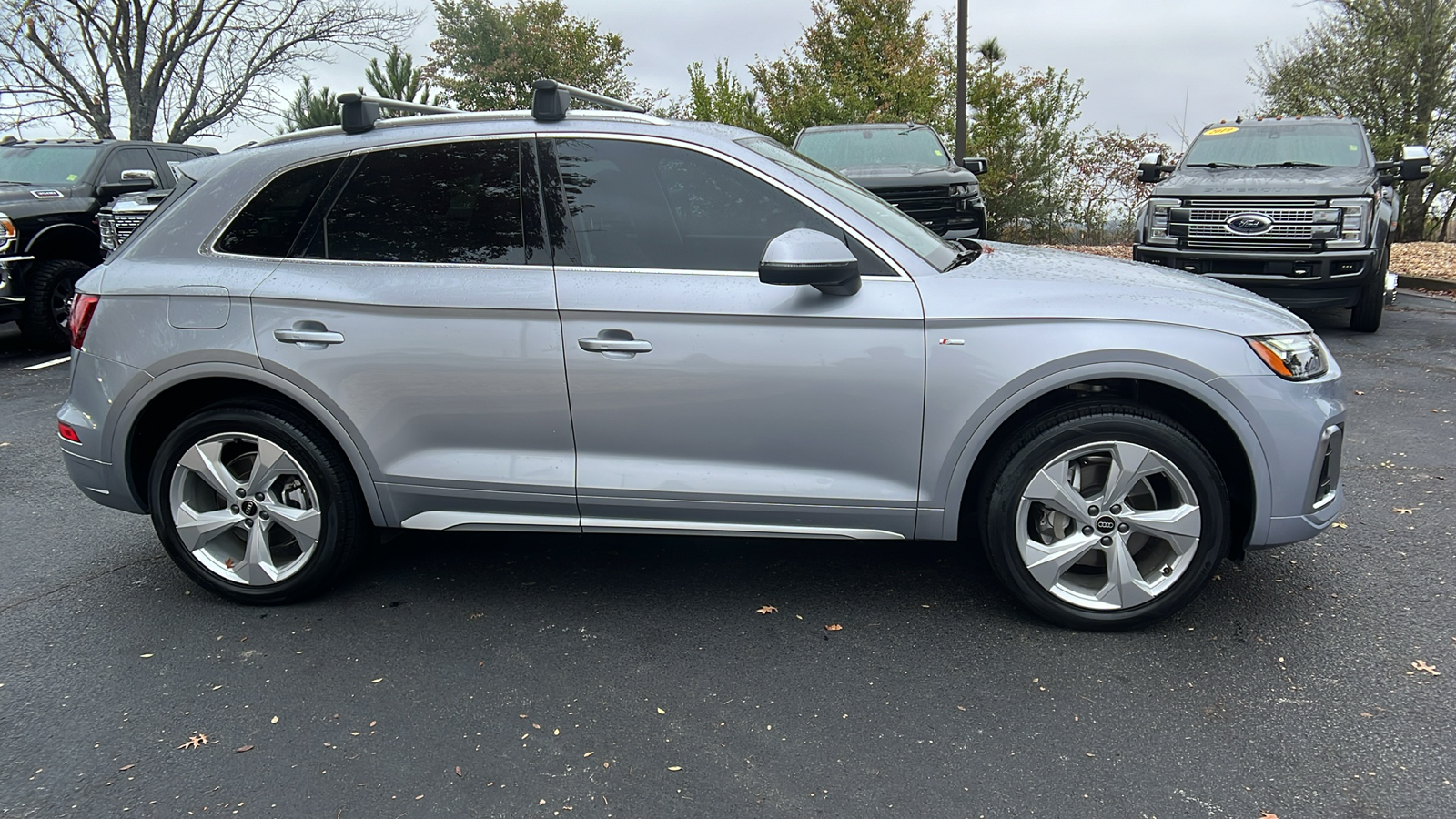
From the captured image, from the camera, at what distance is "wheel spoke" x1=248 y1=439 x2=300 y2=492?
3463mm

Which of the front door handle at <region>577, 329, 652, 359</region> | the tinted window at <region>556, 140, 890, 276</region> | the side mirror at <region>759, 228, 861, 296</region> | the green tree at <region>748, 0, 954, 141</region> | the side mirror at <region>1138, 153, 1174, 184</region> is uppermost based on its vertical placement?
the green tree at <region>748, 0, 954, 141</region>

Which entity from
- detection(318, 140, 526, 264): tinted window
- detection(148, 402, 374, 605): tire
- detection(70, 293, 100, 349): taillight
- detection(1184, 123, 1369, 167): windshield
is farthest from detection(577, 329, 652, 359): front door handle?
detection(1184, 123, 1369, 167): windshield

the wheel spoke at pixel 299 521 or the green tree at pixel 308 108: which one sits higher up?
the green tree at pixel 308 108

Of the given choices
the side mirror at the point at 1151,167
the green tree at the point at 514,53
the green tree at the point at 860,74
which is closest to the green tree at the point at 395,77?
the green tree at the point at 514,53

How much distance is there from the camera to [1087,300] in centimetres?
312

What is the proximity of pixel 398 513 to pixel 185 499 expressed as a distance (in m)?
0.82

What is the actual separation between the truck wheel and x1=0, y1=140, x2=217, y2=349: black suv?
36.0 feet

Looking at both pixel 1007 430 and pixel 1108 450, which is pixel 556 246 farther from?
pixel 1108 450

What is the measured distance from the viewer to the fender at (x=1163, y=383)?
3.04m

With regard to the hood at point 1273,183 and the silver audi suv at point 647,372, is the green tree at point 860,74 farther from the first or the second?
the silver audi suv at point 647,372

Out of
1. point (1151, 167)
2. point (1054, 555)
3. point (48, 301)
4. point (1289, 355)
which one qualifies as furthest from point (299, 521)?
point (1151, 167)

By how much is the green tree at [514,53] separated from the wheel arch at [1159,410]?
27872mm

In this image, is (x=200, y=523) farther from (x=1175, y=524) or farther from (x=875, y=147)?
(x=875, y=147)

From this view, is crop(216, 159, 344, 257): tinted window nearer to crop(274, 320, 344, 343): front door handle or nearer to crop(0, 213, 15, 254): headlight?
crop(274, 320, 344, 343): front door handle
